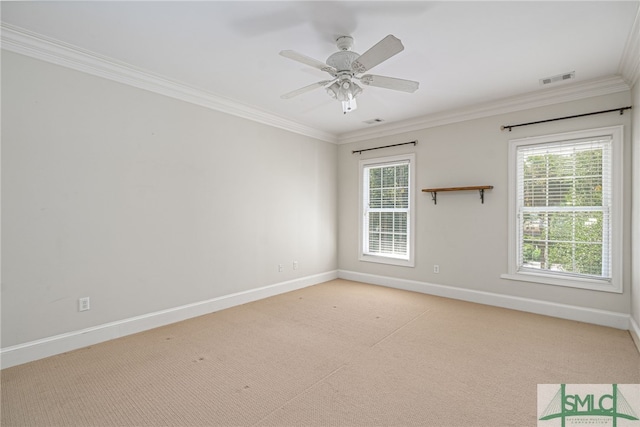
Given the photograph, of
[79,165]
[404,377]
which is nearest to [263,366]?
[404,377]

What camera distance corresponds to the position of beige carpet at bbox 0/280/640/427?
6.37 feet

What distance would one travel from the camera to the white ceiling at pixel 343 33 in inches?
88.6

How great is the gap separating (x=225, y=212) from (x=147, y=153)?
3.72 feet

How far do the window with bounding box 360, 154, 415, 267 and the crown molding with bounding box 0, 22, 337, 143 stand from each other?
83.2 inches

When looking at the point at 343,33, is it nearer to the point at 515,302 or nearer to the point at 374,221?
the point at 374,221

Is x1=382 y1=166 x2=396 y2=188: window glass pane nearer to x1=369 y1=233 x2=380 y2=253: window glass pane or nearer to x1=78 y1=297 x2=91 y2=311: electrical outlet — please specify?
x1=369 y1=233 x2=380 y2=253: window glass pane

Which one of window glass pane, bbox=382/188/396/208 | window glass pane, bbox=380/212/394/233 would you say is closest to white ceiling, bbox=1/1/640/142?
window glass pane, bbox=382/188/396/208

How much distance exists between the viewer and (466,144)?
173 inches

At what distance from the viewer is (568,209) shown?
3.64 metres

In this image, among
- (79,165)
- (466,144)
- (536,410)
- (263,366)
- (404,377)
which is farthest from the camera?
(466,144)

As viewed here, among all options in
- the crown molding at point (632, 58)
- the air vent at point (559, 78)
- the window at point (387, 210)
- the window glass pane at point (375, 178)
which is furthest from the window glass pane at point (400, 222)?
the crown molding at point (632, 58)

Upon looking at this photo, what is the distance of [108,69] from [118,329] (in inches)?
99.6

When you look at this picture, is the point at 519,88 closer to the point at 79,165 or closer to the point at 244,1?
the point at 244,1

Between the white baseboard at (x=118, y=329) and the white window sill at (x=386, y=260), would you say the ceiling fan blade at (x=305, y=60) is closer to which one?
the white baseboard at (x=118, y=329)
